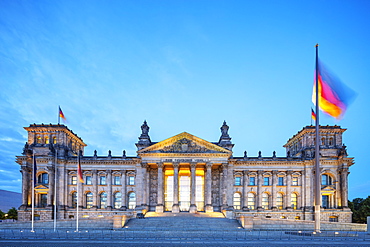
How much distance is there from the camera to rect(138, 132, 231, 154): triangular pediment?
65812 mm

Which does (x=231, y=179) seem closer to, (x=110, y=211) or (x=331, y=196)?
(x=331, y=196)

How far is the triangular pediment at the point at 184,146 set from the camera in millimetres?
65812

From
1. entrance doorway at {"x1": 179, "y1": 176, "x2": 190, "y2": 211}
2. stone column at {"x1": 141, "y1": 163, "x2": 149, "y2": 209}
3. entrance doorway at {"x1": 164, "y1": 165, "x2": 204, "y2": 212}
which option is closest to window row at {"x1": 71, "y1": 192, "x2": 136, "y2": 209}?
stone column at {"x1": 141, "y1": 163, "x2": 149, "y2": 209}

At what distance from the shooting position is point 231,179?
6956 centimetres

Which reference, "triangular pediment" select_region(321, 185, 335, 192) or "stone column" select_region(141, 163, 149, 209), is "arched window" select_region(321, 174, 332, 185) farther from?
"stone column" select_region(141, 163, 149, 209)

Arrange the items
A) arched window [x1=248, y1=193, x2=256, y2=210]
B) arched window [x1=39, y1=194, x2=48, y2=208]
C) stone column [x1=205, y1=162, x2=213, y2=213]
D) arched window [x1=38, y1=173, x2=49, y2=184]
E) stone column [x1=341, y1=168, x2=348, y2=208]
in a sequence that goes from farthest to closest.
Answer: arched window [x1=248, y1=193, x2=256, y2=210] < arched window [x1=38, y1=173, x2=49, y2=184] < arched window [x1=39, y1=194, x2=48, y2=208] < stone column [x1=341, y1=168, x2=348, y2=208] < stone column [x1=205, y1=162, x2=213, y2=213]

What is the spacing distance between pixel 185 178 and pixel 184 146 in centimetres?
992

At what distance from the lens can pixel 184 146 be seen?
66.4m

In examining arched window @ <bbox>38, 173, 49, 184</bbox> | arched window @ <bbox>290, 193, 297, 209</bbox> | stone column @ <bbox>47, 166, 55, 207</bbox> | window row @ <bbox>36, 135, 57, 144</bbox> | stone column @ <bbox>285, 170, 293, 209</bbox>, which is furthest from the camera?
arched window @ <bbox>290, 193, 297, 209</bbox>

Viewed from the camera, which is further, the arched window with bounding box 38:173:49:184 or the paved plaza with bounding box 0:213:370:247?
the arched window with bounding box 38:173:49:184

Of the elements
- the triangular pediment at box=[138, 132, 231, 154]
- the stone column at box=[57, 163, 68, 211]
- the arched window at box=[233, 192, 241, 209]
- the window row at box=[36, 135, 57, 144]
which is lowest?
the arched window at box=[233, 192, 241, 209]

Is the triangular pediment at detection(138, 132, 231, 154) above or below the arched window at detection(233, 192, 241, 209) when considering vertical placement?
above

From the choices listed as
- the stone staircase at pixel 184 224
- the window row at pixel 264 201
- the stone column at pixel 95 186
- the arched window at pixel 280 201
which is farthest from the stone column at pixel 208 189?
the stone column at pixel 95 186

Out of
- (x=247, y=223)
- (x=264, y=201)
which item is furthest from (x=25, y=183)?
(x=264, y=201)
